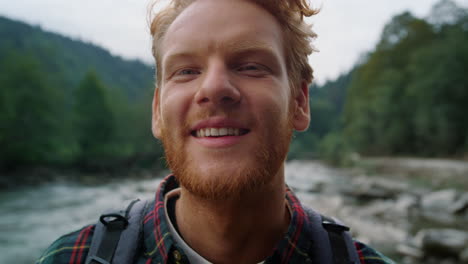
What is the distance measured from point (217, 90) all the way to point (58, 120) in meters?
30.2

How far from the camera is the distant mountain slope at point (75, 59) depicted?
146ft

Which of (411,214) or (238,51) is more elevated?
(238,51)

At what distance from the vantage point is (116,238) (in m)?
1.34

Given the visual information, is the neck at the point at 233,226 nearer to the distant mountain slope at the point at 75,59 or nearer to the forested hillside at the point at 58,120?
the forested hillside at the point at 58,120

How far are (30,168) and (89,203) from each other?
1147 cm

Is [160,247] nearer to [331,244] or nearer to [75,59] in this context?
[331,244]

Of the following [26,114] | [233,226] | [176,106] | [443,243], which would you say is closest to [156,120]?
[176,106]

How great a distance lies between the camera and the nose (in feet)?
4.38

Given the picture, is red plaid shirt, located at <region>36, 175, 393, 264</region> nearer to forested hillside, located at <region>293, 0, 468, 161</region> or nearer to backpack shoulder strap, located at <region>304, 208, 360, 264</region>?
backpack shoulder strap, located at <region>304, 208, 360, 264</region>

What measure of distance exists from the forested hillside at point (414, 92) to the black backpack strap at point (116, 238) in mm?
31579

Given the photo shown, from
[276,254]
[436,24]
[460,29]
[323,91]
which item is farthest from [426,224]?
[323,91]

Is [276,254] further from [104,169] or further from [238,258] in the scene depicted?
[104,169]

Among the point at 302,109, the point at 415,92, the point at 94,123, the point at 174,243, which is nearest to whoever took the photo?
the point at 174,243

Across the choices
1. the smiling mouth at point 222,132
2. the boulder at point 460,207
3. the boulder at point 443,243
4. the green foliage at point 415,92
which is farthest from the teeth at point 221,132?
the green foliage at point 415,92
